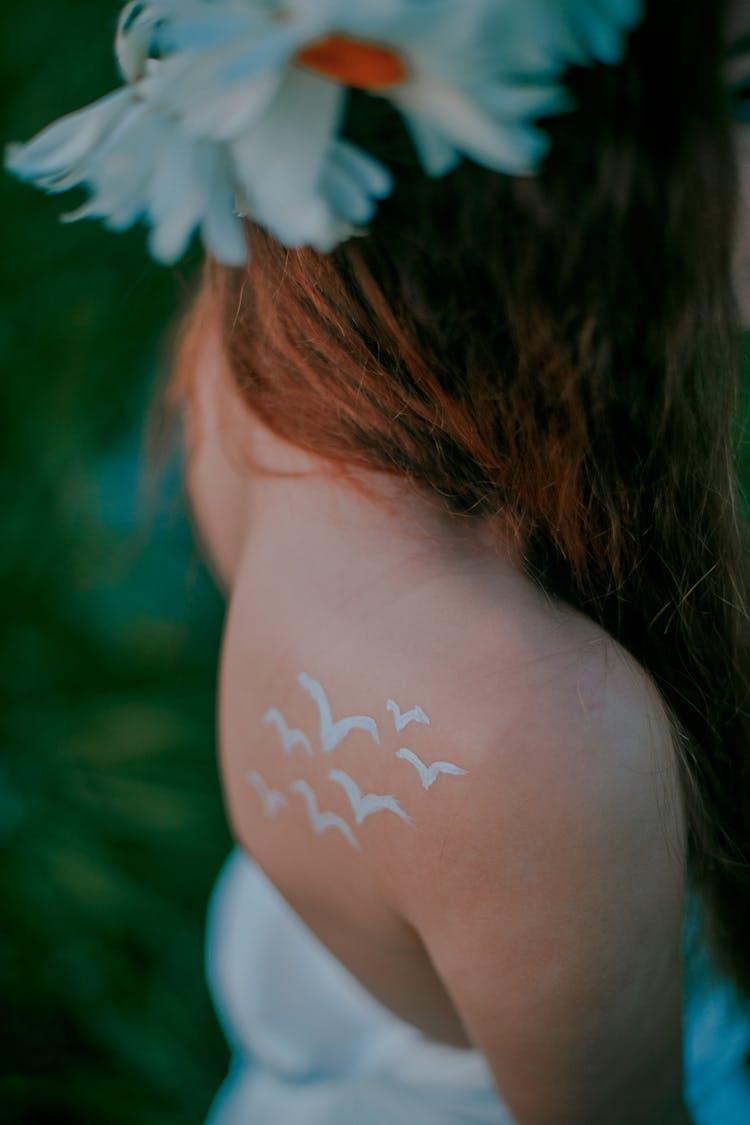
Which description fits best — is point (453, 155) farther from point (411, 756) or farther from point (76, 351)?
point (76, 351)

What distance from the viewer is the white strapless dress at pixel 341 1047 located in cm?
102

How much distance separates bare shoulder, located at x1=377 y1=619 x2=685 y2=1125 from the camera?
68 centimetres

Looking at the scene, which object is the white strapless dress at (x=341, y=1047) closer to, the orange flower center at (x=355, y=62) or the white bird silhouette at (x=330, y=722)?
the white bird silhouette at (x=330, y=722)

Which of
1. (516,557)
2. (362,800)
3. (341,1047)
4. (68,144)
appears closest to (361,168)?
(68,144)

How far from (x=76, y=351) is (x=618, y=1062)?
180 cm

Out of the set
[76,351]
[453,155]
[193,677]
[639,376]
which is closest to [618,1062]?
[639,376]

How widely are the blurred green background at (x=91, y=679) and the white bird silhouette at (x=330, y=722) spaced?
871mm

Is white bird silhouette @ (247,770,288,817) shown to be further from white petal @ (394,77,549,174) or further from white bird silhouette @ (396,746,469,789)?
white petal @ (394,77,549,174)

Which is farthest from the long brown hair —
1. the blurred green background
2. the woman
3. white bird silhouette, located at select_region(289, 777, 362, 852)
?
the blurred green background

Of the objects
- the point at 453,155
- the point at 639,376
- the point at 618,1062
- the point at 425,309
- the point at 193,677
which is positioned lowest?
the point at 193,677

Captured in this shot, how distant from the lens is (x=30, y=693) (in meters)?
2.03

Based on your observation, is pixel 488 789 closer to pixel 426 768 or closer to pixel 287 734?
pixel 426 768

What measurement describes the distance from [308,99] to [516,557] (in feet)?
1.18

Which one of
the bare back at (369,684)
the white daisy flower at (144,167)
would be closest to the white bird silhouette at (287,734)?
the bare back at (369,684)
